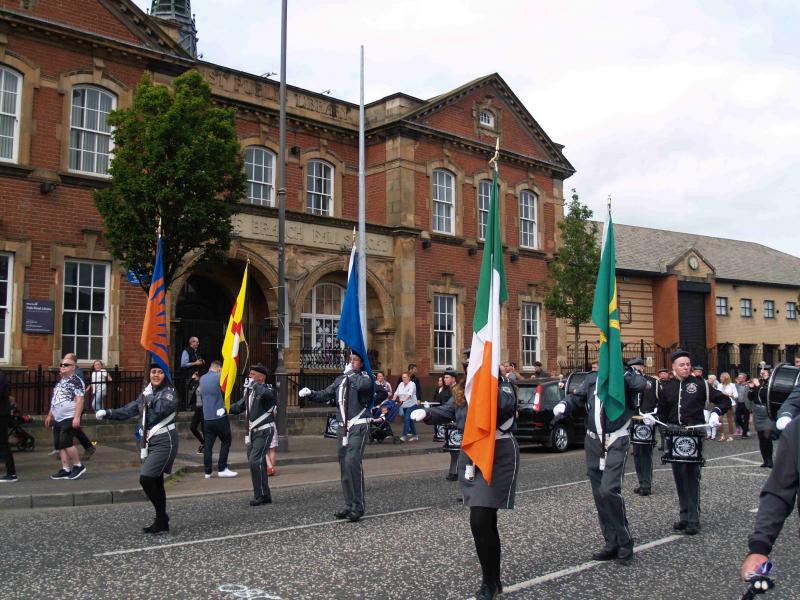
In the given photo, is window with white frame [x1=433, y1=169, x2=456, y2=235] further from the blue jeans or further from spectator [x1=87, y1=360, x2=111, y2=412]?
spectator [x1=87, y1=360, x2=111, y2=412]

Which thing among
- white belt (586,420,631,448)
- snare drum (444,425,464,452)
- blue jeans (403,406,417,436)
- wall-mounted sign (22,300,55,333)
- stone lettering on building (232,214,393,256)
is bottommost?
blue jeans (403,406,417,436)

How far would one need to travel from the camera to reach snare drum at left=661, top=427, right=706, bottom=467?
859 centimetres

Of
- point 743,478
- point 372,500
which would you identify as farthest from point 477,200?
point 372,500

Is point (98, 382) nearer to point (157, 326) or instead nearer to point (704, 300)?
point (157, 326)

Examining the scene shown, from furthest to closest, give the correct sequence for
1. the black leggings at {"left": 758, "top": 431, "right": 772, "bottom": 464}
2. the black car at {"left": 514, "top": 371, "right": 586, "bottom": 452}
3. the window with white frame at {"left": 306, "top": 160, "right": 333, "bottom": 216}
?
the window with white frame at {"left": 306, "top": 160, "right": 333, "bottom": 216} → the black car at {"left": 514, "top": 371, "right": 586, "bottom": 452} → the black leggings at {"left": 758, "top": 431, "right": 772, "bottom": 464}

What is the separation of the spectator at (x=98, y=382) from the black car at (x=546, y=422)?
352 inches

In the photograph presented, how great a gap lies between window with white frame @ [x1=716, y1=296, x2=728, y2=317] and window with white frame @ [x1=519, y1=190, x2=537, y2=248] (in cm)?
1507

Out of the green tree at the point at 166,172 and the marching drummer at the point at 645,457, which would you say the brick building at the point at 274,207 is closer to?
the green tree at the point at 166,172

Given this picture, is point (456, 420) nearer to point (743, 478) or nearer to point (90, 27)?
point (743, 478)

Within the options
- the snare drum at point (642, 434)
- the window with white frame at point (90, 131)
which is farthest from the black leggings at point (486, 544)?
the window with white frame at point (90, 131)

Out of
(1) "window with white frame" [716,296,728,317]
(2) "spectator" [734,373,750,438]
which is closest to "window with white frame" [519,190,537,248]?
(2) "spectator" [734,373,750,438]

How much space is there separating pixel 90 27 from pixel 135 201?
6328 millimetres

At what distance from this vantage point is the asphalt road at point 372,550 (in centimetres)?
618

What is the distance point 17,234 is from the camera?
17.7 metres
